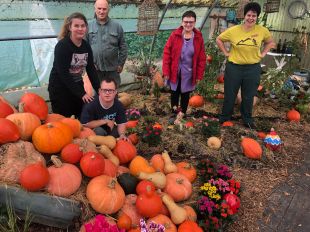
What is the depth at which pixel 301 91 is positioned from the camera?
6.27 m

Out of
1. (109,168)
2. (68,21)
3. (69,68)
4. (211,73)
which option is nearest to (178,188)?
(109,168)

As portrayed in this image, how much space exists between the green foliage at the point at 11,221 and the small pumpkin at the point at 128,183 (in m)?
0.80

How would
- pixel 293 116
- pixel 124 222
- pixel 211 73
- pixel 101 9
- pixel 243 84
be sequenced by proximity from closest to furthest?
pixel 124 222, pixel 101 9, pixel 243 84, pixel 293 116, pixel 211 73

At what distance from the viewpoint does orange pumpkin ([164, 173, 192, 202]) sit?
310cm

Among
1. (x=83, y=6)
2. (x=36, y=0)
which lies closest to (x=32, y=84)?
(x=36, y=0)

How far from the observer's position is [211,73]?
6.88 m

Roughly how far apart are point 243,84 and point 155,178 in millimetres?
2868

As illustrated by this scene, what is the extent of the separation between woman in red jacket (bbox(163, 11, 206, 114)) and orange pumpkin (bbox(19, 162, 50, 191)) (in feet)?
10.4

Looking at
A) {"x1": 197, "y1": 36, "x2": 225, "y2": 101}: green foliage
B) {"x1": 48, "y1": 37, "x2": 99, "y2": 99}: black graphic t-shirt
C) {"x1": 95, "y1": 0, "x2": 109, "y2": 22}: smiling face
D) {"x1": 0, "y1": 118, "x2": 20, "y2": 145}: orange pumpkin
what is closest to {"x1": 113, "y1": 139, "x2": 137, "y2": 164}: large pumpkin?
{"x1": 48, "y1": 37, "x2": 99, "y2": 99}: black graphic t-shirt

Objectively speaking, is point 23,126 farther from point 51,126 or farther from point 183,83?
point 183,83

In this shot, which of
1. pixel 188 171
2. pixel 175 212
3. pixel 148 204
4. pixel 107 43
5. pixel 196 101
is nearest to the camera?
pixel 148 204

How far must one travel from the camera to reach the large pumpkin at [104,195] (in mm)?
2527

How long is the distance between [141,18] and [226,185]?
398cm

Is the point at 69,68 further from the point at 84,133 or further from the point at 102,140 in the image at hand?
the point at 102,140
